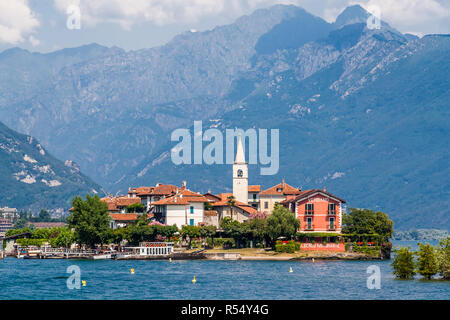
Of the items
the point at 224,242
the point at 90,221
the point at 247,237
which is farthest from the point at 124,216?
the point at 247,237

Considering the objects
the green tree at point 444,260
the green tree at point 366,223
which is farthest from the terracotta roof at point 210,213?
the green tree at point 444,260

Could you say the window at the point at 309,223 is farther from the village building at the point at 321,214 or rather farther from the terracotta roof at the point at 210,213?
the terracotta roof at the point at 210,213

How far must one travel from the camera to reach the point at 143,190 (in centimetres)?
17462

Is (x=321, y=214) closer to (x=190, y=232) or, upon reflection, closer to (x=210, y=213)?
(x=190, y=232)

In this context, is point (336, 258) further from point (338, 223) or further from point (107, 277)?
point (107, 277)

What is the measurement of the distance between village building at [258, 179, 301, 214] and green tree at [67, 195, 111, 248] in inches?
1431

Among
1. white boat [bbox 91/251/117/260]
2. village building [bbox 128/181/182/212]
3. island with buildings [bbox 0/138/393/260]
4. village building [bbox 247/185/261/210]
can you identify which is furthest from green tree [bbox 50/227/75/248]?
village building [bbox 247/185/261/210]

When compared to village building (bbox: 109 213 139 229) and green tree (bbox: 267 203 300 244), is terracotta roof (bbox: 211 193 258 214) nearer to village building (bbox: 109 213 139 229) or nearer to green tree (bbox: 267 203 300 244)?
village building (bbox: 109 213 139 229)

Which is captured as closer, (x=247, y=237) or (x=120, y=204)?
(x=247, y=237)

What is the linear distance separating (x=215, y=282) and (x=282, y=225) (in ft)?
141

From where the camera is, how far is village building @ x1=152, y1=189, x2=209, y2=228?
A: 150 metres

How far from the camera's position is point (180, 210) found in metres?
151
